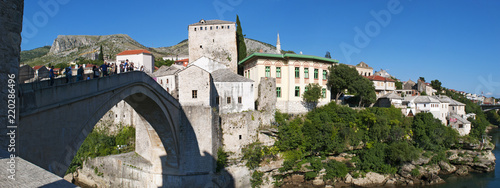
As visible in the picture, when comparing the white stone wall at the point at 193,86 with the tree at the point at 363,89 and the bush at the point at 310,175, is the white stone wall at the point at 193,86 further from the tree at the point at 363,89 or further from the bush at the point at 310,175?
the tree at the point at 363,89

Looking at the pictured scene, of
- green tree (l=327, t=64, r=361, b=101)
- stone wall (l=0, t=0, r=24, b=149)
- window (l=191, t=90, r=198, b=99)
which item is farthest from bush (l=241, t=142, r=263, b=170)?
stone wall (l=0, t=0, r=24, b=149)

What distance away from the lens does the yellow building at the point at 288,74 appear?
2962 cm

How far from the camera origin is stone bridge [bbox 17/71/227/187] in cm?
786

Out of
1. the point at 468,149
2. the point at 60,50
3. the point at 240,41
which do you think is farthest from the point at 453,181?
the point at 60,50

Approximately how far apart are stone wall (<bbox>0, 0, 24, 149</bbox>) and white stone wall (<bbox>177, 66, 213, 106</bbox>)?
49.6 feet

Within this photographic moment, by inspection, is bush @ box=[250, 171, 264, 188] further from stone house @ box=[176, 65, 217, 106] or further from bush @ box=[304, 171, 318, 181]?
stone house @ box=[176, 65, 217, 106]

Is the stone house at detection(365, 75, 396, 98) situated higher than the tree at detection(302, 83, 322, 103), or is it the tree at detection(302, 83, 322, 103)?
the stone house at detection(365, 75, 396, 98)

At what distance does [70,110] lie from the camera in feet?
31.6

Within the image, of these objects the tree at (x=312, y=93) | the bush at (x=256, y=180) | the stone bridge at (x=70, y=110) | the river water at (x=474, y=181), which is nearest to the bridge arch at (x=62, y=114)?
the stone bridge at (x=70, y=110)

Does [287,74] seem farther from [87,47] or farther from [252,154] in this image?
[87,47]

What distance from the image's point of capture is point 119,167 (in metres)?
23.9

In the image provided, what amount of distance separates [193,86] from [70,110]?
39.5 ft

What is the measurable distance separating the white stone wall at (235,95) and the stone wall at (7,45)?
19.1 meters

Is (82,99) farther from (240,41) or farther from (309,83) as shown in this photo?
(240,41)
